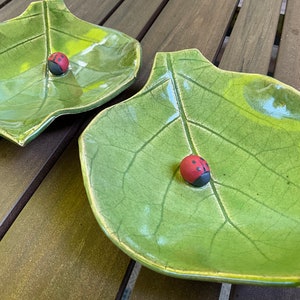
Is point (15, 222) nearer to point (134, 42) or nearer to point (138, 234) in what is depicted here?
point (138, 234)

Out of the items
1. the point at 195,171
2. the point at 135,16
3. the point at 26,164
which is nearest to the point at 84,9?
the point at 135,16

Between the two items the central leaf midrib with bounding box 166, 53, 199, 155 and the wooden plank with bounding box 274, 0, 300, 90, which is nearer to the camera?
the central leaf midrib with bounding box 166, 53, 199, 155

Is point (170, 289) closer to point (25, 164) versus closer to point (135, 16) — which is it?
point (25, 164)

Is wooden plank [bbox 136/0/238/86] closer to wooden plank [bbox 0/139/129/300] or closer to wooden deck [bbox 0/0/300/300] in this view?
wooden deck [bbox 0/0/300/300]

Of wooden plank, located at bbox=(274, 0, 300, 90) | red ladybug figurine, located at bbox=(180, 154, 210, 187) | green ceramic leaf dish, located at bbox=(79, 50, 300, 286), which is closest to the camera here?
green ceramic leaf dish, located at bbox=(79, 50, 300, 286)

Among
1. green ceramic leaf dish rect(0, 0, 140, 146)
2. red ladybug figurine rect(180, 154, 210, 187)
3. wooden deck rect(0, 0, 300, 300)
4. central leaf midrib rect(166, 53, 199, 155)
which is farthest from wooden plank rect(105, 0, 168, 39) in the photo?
red ladybug figurine rect(180, 154, 210, 187)

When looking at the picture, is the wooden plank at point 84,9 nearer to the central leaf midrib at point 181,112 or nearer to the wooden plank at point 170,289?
the central leaf midrib at point 181,112
